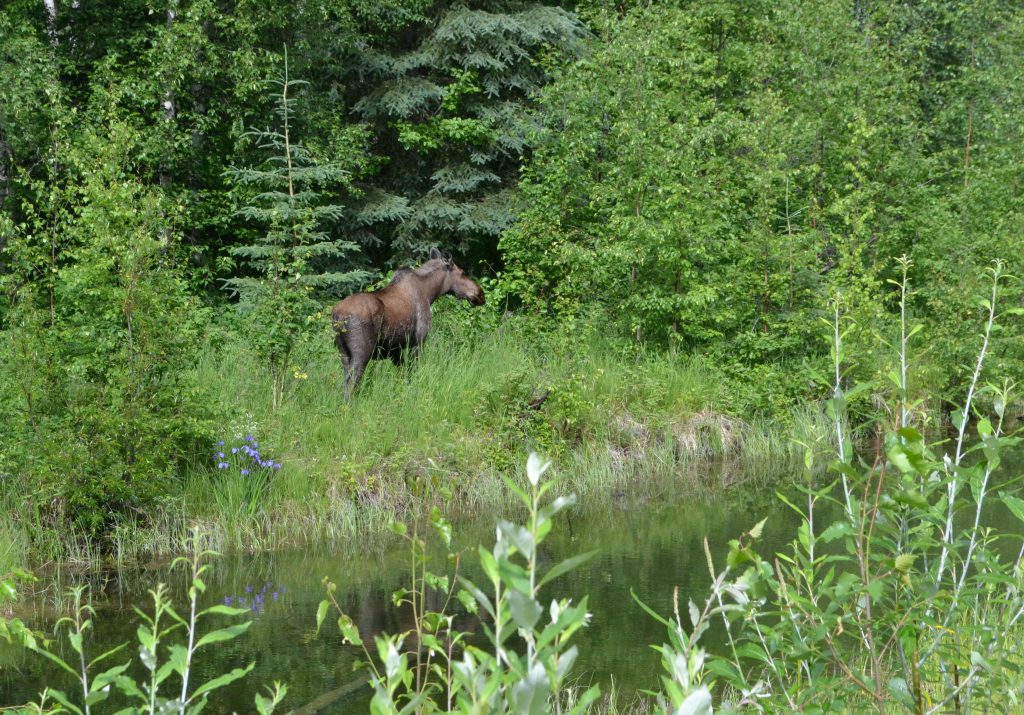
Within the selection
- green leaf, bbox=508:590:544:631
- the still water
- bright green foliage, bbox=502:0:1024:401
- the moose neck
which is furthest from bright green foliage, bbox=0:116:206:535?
green leaf, bbox=508:590:544:631

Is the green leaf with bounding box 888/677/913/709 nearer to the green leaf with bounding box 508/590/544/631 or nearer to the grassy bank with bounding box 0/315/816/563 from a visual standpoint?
the green leaf with bounding box 508/590/544/631

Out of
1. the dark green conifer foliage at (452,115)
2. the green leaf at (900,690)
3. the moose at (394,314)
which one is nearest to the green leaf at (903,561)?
the green leaf at (900,690)

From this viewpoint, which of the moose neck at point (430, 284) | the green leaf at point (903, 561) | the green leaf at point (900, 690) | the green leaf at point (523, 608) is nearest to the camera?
the green leaf at point (523, 608)

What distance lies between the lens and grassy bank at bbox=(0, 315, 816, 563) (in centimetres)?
918

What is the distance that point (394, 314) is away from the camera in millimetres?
11391

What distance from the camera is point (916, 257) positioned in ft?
56.8

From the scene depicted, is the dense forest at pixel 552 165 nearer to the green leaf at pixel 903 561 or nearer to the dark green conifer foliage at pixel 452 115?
the dark green conifer foliage at pixel 452 115

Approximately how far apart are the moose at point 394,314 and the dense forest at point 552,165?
1.25 feet

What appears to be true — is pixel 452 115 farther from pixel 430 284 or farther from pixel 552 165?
pixel 430 284

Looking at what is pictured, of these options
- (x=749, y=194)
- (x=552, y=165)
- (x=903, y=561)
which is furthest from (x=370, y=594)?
(x=749, y=194)

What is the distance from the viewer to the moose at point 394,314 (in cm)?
1100

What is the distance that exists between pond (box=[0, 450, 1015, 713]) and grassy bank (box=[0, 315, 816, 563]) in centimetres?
42

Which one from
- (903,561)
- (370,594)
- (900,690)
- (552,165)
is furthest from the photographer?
(552,165)

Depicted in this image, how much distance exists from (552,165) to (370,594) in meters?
9.02
